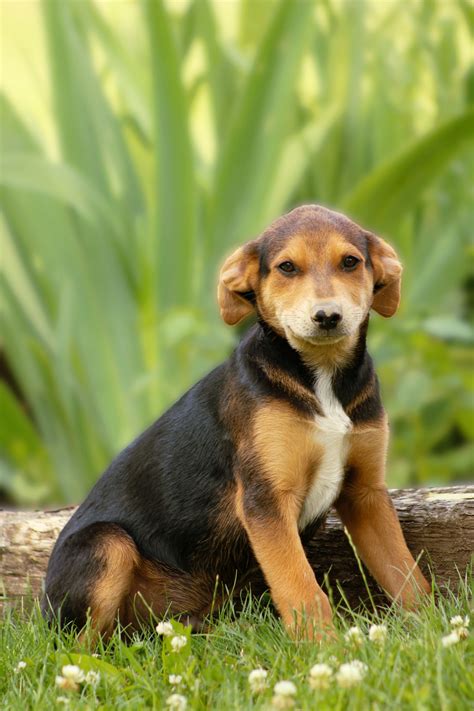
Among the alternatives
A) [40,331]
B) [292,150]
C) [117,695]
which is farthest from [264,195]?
[117,695]

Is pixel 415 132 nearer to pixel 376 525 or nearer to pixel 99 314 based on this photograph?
pixel 99 314

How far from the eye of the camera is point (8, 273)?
643 cm

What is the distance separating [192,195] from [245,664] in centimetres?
356

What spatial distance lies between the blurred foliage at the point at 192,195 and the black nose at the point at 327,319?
2294 millimetres

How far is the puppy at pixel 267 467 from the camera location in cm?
277

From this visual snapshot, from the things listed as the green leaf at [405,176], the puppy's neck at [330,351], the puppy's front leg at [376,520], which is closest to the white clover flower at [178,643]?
the puppy's front leg at [376,520]

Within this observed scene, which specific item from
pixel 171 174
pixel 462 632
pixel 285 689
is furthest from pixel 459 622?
pixel 171 174

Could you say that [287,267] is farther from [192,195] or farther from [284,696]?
[192,195]

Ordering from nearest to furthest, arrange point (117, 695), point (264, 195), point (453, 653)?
1. point (453, 653)
2. point (117, 695)
3. point (264, 195)

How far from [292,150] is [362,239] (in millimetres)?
3544

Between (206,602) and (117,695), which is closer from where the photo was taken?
(117,695)

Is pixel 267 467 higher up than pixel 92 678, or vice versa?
pixel 267 467

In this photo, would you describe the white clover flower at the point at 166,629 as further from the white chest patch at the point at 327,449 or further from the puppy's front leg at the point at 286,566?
the white chest patch at the point at 327,449

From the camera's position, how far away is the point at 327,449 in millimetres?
2836
